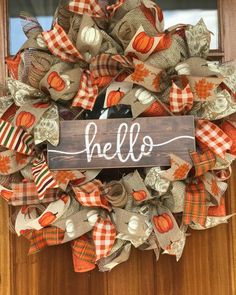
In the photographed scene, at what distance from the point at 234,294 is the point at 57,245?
39cm

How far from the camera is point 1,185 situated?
2.84ft

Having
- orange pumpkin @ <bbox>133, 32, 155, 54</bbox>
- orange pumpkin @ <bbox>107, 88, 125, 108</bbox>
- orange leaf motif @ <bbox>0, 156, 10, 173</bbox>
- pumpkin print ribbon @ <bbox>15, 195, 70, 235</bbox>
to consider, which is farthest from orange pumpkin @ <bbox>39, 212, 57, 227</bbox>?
orange pumpkin @ <bbox>133, 32, 155, 54</bbox>

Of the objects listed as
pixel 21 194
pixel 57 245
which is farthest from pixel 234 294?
pixel 21 194

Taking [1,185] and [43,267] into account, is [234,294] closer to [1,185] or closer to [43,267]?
[43,267]

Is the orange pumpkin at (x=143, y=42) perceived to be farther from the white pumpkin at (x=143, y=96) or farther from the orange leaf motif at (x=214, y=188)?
the orange leaf motif at (x=214, y=188)

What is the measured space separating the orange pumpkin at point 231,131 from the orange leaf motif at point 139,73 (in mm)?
190

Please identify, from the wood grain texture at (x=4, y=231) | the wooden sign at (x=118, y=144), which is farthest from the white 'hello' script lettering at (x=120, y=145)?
the wood grain texture at (x=4, y=231)

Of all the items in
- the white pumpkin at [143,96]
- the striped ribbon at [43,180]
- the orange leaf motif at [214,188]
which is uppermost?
the white pumpkin at [143,96]

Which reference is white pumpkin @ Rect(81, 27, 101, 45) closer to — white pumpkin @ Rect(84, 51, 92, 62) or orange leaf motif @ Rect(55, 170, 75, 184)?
white pumpkin @ Rect(84, 51, 92, 62)

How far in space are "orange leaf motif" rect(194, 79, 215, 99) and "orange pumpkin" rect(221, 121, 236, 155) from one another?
0.09m

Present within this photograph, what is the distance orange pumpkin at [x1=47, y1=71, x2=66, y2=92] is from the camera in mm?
802

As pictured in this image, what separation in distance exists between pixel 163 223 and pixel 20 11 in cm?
53

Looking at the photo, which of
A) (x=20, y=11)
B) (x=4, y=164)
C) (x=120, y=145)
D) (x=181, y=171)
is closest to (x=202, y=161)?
(x=181, y=171)

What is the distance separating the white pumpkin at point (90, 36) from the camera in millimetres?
801
